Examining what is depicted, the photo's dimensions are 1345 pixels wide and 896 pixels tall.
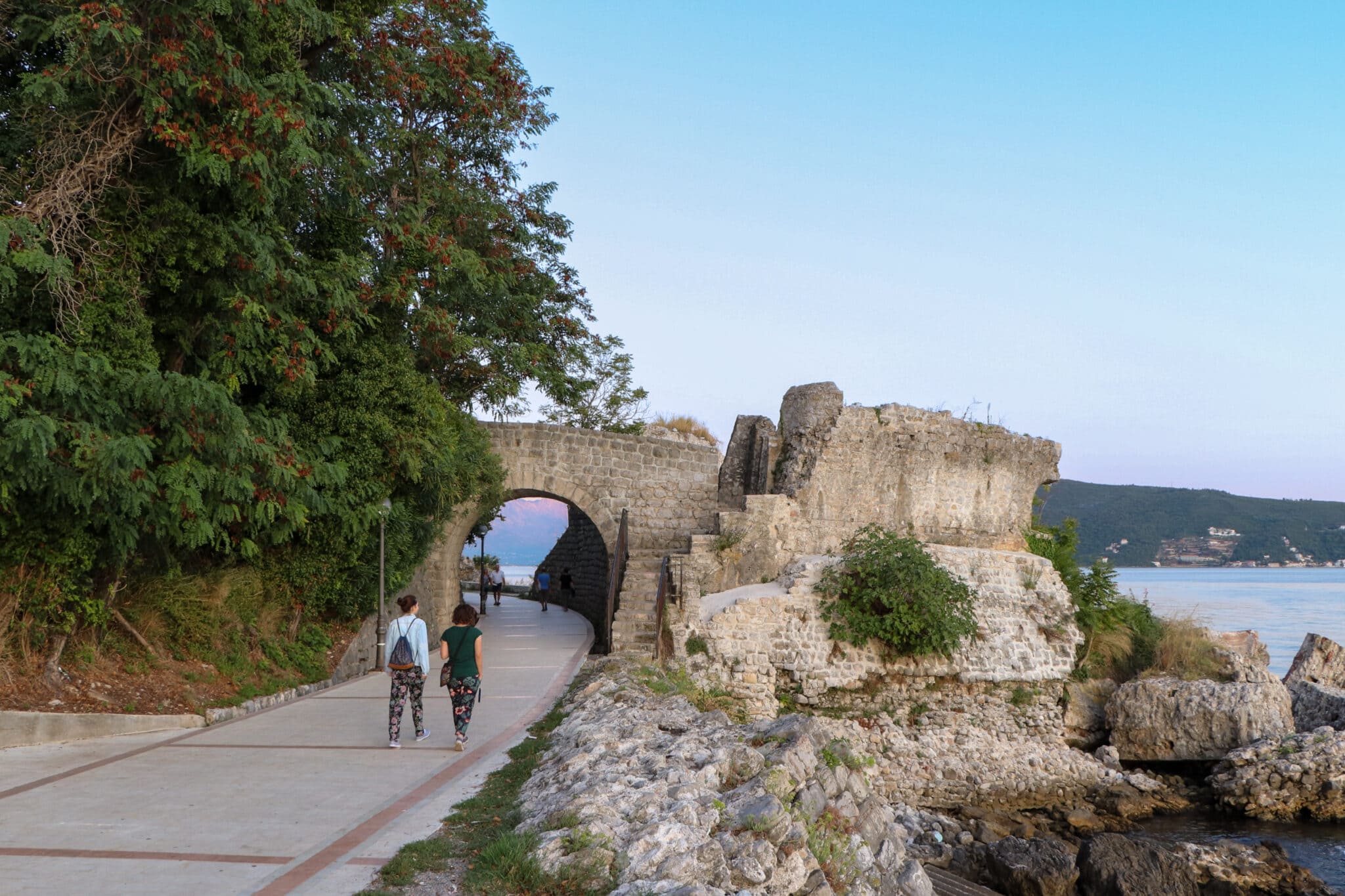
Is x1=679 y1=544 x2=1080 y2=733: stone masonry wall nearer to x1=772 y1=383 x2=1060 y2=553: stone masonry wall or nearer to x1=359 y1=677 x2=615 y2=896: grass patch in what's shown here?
x1=772 y1=383 x2=1060 y2=553: stone masonry wall

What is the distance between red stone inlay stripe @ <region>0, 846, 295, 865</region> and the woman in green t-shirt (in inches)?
118

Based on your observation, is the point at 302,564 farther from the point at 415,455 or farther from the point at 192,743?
the point at 192,743

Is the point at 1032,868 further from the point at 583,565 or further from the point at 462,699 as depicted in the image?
the point at 583,565

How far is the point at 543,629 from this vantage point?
19484 millimetres

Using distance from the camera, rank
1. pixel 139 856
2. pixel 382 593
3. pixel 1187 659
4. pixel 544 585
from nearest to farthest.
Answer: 1. pixel 139 856
2. pixel 382 593
3. pixel 1187 659
4. pixel 544 585

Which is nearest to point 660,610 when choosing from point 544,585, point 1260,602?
point 544,585

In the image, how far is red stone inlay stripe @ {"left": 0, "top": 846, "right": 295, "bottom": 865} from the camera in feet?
16.7

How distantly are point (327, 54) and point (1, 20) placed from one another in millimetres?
4057

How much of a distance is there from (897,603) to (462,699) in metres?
8.13

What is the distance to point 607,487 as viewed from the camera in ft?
56.3

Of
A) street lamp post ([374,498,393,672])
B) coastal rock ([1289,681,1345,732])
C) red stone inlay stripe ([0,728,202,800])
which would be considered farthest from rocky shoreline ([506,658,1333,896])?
coastal rock ([1289,681,1345,732])

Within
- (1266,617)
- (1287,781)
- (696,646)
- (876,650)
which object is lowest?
(1266,617)

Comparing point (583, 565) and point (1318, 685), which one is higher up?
point (583, 565)

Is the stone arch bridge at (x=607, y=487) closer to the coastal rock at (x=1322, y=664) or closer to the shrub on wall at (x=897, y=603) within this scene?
the shrub on wall at (x=897, y=603)
